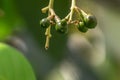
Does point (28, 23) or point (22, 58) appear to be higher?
point (22, 58)

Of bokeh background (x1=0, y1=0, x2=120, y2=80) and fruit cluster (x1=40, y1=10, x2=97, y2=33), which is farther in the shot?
bokeh background (x1=0, y1=0, x2=120, y2=80)

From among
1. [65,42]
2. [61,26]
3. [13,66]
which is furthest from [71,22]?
[65,42]

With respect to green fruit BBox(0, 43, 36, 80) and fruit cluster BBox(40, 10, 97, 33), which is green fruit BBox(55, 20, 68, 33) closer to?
fruit cluster BBox(40, 10, 97, 33)

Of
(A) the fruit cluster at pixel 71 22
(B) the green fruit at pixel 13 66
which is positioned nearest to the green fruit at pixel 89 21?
(A) the fruit cluster at pixel 71 22

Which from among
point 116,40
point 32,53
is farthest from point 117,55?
point 32,53

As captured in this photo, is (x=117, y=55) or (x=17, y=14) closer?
(x=17, y=14)

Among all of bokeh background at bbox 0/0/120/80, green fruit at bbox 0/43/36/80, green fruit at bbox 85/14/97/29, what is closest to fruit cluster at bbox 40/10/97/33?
green fruit at bbox 85/14/97/29

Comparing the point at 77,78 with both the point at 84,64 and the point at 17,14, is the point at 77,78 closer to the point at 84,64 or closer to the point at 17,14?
the point at 84,64
